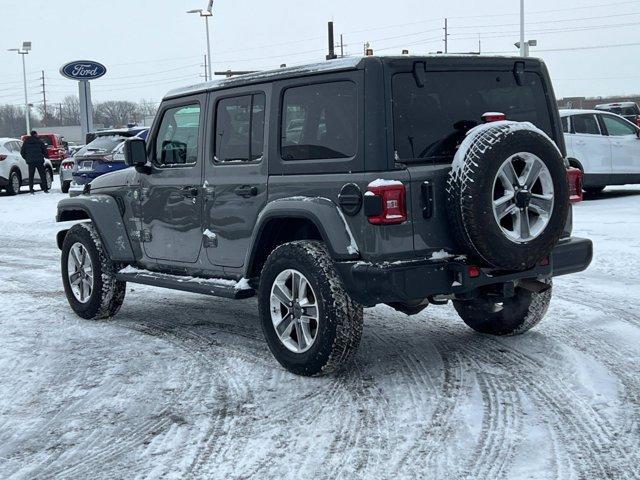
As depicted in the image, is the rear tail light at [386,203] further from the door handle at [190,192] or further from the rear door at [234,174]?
the door handle at [190,192]

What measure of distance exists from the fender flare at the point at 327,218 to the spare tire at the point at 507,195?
594 millimetres

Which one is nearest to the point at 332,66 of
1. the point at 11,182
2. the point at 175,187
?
the point at 175,187

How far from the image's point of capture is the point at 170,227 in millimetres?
6430

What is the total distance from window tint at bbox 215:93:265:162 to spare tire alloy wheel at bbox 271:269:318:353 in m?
0.91

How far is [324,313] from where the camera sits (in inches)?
193

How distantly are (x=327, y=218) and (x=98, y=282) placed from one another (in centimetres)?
295

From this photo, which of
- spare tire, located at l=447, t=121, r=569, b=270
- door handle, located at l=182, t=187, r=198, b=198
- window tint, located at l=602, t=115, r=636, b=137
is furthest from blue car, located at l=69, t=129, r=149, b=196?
spare tire, located at l=447, t=121, r=569, b=270

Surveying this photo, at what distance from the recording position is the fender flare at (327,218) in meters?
4.84

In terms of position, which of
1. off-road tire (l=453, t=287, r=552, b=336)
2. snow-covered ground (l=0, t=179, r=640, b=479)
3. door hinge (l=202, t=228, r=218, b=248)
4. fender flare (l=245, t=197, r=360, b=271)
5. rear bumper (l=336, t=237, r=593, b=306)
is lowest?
snow-covered ground (l=0, t=179, r=640, b=479)

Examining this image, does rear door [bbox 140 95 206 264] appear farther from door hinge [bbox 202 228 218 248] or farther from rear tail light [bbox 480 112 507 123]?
rear tail light [bbox 480 112 507 123]

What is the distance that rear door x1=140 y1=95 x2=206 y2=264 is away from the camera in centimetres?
619

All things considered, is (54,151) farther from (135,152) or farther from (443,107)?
(443,107)

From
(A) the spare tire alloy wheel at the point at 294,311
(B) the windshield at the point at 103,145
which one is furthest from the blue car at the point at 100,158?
(A) the spare tire alloy wheel at the point at 294,311

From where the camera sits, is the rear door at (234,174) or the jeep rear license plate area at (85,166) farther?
the jeep rear license plate area at (85,166)
